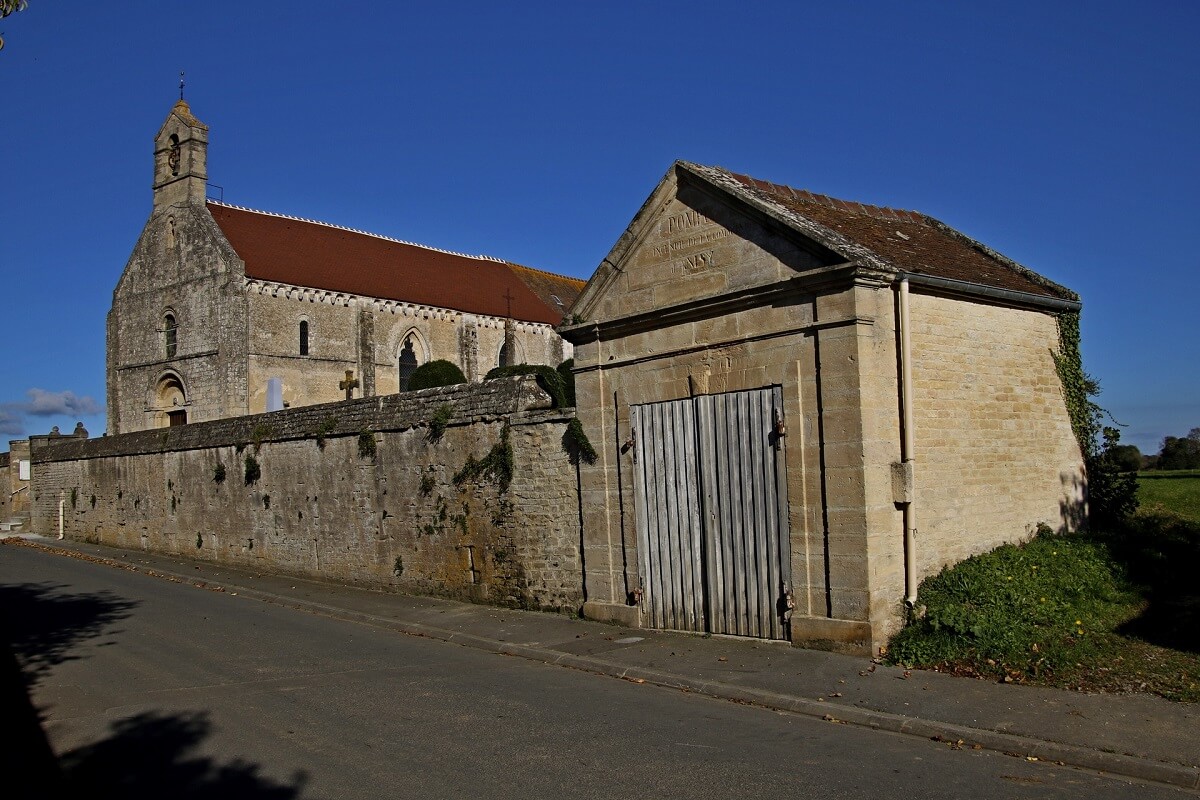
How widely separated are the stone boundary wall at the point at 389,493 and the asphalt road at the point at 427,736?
2.41 m

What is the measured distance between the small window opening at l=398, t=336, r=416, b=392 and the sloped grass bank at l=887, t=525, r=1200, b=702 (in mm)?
31203

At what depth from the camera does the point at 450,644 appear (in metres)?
11.2

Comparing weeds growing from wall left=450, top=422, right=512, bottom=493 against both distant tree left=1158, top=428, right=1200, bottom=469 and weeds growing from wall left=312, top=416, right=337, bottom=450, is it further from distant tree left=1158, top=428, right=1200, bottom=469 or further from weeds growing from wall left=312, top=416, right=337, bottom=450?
distant tree left=1158, top=428, right=1200, bottom=469

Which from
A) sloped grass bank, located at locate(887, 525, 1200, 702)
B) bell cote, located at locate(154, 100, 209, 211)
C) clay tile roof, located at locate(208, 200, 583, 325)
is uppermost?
bell cote, located at locate(154, 100, 209, 211)

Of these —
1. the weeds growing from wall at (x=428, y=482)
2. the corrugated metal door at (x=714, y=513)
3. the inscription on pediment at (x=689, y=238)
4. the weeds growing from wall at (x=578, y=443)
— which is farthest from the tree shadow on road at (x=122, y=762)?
the inscription on pediment at (x=689, y=238)

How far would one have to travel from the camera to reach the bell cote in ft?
119

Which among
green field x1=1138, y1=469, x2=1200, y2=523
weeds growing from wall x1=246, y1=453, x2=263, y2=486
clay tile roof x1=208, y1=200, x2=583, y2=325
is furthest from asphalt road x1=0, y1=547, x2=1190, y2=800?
clay tile roof x1=208, y1=200, x2=583, y2=325

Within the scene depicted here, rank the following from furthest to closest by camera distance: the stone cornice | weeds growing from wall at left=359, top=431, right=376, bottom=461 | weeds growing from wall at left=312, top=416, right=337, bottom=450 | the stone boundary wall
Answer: the stone cornice < weeds growing from wall at left=312, top=416, right=337, bottom=450 < weeds growing from wall at left=359, top=431, right=376, bottom=461 < the stone boundary wall

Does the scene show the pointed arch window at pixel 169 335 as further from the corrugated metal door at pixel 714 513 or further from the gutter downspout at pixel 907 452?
the gutter downspout at pixel 907 452

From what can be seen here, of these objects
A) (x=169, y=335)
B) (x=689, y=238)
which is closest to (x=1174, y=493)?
(x=689, y=238)

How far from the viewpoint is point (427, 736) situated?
271 inches

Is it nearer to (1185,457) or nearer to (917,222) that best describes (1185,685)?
(917,222)

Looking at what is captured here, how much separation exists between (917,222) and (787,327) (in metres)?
4.44

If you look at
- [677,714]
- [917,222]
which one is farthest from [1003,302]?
[677,714]
